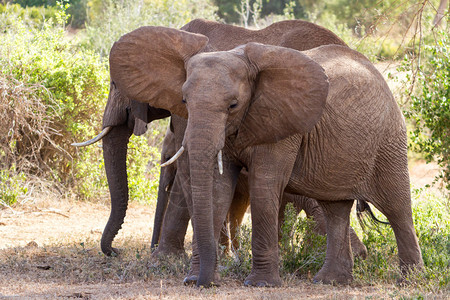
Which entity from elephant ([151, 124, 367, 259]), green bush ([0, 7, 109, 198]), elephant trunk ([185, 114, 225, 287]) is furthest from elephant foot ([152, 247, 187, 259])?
green bush ([0, 7, 109, 198])

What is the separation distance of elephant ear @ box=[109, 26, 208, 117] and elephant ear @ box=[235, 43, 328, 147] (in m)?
0.52

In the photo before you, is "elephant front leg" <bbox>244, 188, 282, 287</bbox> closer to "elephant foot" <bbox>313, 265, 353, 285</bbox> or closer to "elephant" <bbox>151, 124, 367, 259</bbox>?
"elephant foot" <bbox>313, 265, 353, 285</bbox>

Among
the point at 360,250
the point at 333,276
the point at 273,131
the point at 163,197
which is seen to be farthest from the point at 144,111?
the point at 360,250

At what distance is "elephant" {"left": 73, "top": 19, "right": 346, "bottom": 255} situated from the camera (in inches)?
254

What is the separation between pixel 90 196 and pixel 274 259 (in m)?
5.96

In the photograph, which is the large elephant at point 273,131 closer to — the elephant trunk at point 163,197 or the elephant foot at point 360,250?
the elephant foot at point 360,250

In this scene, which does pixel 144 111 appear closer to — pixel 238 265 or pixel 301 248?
pixel 238 265

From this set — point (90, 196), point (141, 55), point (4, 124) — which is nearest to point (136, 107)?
point (141, 55)

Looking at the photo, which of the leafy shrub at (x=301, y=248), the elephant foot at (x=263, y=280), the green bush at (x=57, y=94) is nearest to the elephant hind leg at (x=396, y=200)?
the leafy shrub at (x=301, y=248)

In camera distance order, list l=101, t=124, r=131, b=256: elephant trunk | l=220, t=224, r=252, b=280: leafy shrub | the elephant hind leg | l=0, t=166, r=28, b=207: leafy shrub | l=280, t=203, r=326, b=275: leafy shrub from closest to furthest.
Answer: l=220, t=224, r=252, b=280: leafy shrub < the elephant hind leg < l=280, t=203, r=326, b=275: leafy shrub < l=101, t=124, r=131, b=256: elephant trunk < l=0, t=166, r=28, b=207: leafy shrub

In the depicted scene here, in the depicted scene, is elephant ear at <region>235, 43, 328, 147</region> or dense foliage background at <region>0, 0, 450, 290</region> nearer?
elephant ear at <region>235, 43, 328, 147</region>

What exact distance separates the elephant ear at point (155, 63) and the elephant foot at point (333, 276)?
1.74 meters

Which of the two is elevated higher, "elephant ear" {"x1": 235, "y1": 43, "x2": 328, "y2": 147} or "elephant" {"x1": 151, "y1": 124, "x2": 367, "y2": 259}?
"elephant ear" {"x1": 235, "y1": 43, "x2": 328, "y2": 147}

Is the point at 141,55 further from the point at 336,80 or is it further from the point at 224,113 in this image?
the point at 336,80
